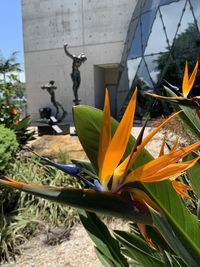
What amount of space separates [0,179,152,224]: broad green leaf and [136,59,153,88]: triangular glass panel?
1644 cm

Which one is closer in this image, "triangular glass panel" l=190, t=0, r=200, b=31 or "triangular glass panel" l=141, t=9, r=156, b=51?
"triangular glass panel" l=190, t=0, r=200, b=31

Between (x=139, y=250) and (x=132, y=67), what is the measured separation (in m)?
17.6

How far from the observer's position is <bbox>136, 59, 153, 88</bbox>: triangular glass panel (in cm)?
1695

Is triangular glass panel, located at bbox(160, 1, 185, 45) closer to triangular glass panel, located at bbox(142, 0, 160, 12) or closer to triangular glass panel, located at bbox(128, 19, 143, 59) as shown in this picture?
triangular glass panel, located at bbox(142, 0, 160, 12)

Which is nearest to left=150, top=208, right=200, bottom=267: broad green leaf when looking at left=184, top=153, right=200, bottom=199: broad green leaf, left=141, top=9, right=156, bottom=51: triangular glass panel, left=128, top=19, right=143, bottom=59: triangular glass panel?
left=184, top=153, right=200, bottom=199: broad green leaf

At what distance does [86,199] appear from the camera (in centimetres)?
51

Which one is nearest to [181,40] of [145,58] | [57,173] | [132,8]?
[145,58]

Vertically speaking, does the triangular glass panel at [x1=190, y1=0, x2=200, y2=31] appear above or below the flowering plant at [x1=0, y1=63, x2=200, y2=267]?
above

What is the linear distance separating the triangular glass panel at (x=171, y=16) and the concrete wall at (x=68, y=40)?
16.0 feet

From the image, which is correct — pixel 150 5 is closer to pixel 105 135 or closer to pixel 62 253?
pixel 62 253

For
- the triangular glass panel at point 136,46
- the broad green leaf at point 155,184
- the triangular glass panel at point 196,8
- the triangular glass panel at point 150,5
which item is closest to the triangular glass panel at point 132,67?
the triangular glass panel at point 136,46

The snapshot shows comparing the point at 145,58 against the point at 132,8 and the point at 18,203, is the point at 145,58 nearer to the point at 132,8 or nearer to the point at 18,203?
the point at 132,8

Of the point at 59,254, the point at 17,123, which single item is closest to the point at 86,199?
the point at 59,254

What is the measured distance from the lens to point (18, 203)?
4457 mm
